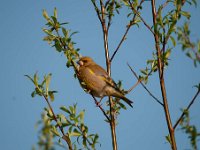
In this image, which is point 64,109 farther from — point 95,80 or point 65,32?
point 95,80

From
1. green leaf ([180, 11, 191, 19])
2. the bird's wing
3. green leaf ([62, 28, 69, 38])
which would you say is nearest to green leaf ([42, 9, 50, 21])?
green leaf ([62, 28, 69, 38])

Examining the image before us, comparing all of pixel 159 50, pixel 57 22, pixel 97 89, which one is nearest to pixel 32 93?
pixel 57 22

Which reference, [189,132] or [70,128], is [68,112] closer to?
[70,128]

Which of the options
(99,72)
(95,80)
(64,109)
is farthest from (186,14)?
(99,72)

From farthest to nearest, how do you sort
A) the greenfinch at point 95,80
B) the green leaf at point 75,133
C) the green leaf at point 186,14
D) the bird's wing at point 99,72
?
the bird's wing at point 99,72 < the greenfinch at point 95,80 < the green leaf at point 186,14 < the green leaf at point 75,133

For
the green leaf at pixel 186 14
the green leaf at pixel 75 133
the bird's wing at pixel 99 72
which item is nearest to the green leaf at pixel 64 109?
the green leaf at pixel 75 133

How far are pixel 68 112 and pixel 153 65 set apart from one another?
1623mm

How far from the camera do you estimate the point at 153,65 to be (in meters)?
4.70

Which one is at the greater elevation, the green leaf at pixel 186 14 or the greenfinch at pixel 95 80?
the greenfinch at pixel 95 80

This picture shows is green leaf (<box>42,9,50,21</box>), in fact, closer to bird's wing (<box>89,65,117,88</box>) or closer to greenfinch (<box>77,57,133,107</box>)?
greenfinch (<box>77,57,133,107</box>)

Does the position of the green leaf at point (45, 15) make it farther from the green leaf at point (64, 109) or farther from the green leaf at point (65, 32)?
the green leaf at point (64, 109)

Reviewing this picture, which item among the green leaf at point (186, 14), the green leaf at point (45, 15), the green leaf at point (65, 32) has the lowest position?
the green leaf at point (186, 14)

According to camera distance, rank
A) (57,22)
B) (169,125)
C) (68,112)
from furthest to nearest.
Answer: (57,22) → (68,112) → (169,125)

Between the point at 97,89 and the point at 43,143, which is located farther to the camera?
the point at 97,89
